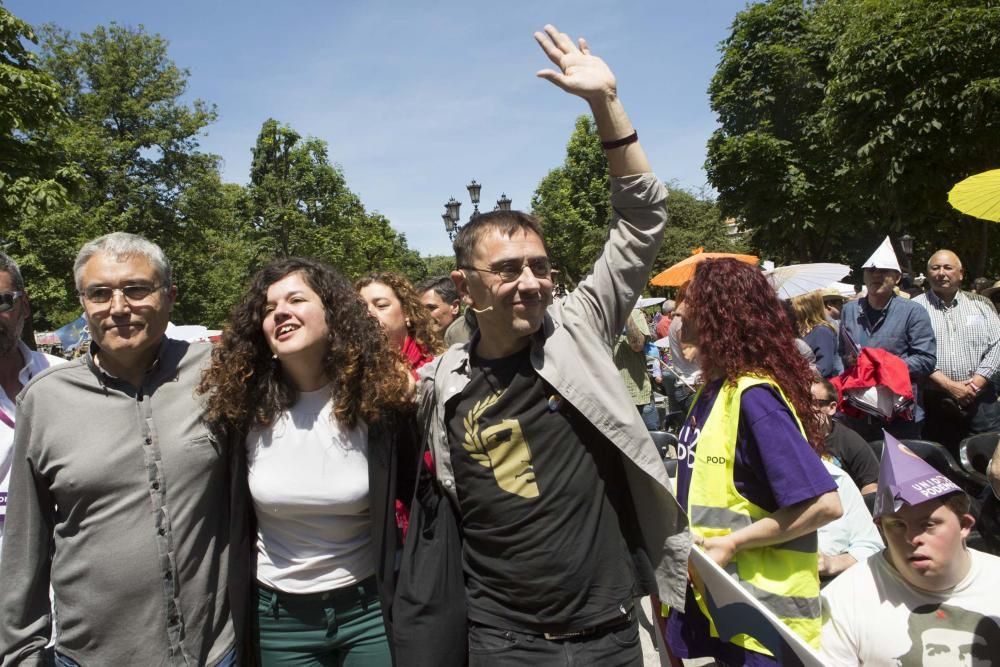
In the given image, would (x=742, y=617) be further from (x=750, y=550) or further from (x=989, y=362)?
(x=989, y=362)

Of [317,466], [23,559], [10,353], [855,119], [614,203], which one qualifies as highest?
[855,119]

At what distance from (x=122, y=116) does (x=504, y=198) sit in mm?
19276

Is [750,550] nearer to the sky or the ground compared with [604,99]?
nearer to the ground

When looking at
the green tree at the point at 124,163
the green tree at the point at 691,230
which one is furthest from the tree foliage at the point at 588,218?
the green tree at the point at 124,163

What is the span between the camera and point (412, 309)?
3.87 meters

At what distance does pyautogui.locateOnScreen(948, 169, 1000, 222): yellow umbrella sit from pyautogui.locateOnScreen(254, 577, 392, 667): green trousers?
3.13 metres

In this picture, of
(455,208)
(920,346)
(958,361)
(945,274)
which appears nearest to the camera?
(920,346)

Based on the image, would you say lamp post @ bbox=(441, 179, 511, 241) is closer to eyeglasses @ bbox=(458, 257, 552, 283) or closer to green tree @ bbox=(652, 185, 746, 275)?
eyeglasses @ bbox=(458, 257, 552, 283)

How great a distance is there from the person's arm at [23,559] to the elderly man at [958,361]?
613 cm

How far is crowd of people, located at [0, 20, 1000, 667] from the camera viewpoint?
6.27ft

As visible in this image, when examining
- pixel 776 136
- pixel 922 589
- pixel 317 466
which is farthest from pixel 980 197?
pixel 776 136

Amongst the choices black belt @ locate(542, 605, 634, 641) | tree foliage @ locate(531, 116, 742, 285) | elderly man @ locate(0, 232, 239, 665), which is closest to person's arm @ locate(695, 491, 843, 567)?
black belt @ locate(542, 605, 634, 641)

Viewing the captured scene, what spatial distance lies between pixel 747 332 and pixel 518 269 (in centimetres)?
84

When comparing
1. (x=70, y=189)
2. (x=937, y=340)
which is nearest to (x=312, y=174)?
(x=70, y=189)
